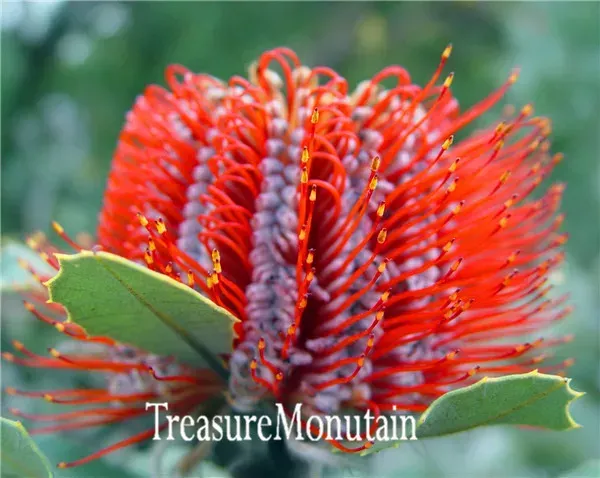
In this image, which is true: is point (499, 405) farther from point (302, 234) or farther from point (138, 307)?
point (138, 307)

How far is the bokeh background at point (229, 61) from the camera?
2.56m

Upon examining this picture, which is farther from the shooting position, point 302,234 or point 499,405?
point 302,234

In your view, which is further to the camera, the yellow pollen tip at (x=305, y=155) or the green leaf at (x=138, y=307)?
the yellow pollen tip at (x=305, y=155)

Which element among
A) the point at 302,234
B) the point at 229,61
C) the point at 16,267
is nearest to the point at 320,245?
the point at 302,234

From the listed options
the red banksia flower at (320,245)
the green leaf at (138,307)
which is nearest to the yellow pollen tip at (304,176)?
the red banksia flower at (320,245)

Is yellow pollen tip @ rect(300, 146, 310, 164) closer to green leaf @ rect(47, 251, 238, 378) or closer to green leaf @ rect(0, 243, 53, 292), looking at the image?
green leaf @ rect(47, 251, 238, 378)

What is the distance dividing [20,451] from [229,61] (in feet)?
7.41

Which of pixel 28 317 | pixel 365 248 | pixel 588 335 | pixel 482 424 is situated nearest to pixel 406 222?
pixel 365 248

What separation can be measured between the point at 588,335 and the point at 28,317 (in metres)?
1.53

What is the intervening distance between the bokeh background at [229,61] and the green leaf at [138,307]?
133 cm

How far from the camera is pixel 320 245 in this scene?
1.06 m

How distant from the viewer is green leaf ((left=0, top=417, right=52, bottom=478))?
34.1 inches

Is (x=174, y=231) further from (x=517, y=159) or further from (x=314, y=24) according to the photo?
(x=314, y=24)

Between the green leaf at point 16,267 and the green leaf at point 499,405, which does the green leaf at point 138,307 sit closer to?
the green leaf at point 499,405
